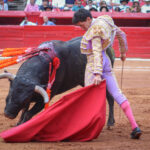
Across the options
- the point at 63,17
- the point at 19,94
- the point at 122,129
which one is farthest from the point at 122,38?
the point at 63,17

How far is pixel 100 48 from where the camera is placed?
4.04m

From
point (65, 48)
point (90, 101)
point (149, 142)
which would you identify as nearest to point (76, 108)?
point (90, 101)

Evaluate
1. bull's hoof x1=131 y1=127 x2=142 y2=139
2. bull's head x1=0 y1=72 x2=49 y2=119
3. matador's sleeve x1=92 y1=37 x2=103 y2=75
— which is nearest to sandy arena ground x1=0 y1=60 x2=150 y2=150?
bull's hoof x1=131 y1=127 x2=142 y2=139

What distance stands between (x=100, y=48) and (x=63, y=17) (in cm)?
893

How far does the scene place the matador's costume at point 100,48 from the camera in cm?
402

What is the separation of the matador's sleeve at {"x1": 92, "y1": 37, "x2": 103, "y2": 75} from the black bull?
0.74 metres

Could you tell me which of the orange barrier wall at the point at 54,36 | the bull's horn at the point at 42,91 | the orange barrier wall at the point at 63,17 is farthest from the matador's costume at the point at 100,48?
the orange barrier wall at the point at 63,17

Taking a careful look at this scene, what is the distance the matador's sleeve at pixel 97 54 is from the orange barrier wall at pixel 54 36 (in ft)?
27.3

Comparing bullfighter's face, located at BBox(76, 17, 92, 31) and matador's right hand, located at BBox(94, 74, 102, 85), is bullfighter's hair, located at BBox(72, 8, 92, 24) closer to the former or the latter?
bullfighter's face, located at BBox(76, 17, 92, 31)

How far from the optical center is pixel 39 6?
543 inches

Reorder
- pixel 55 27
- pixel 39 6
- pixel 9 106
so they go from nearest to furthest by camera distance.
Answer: pixel 9 106 < pixel 55 27 < pixel 39 6

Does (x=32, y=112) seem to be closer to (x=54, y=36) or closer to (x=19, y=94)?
(x=19, y=94)

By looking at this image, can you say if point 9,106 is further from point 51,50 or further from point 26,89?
point 51,50

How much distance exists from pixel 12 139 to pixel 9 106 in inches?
16.8
